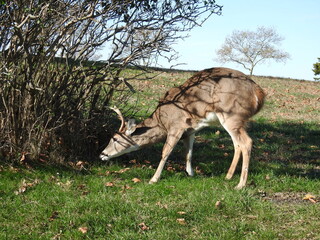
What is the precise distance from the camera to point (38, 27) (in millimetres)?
7047

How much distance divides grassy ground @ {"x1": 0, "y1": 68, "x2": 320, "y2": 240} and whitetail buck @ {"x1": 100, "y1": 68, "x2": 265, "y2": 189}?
1.31 feet

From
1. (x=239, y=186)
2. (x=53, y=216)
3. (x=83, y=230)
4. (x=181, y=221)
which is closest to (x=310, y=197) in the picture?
(x=239, y=186)

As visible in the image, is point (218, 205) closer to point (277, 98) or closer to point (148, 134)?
point (148, 134)

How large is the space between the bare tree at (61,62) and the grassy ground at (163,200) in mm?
617

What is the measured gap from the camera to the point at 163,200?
6254 mm

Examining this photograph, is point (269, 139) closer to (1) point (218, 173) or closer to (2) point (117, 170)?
(1) point (218, 173)

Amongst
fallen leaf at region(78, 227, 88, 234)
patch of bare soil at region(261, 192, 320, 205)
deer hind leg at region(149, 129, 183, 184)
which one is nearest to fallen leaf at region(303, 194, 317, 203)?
patch of bare soil at region(261, 192, 320, 205)

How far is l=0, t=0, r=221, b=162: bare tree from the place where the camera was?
23.5 feet

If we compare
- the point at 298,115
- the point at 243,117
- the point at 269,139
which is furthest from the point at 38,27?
the point at 298,115

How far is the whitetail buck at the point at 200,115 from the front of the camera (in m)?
7.50

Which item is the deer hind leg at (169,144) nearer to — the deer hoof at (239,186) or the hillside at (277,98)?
the deer hoof at (239,186)

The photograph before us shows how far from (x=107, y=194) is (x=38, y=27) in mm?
2836

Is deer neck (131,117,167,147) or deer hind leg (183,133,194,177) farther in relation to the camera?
deer neck (131,117,167,147)

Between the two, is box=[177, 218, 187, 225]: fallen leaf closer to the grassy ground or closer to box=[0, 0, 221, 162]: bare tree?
the grassy ground
